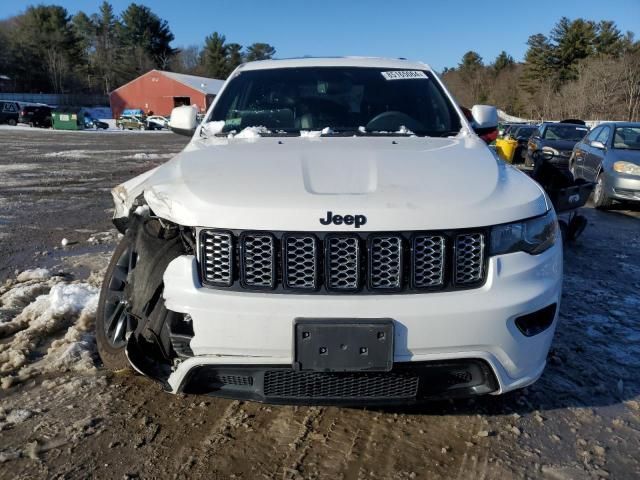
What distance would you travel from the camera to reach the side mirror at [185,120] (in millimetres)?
3822

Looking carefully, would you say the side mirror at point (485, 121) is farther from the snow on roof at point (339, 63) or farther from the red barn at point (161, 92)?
the red barn at point (161, 92)

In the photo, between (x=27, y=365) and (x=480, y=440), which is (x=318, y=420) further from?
(x=27, y=365)

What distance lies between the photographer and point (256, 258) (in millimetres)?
2172

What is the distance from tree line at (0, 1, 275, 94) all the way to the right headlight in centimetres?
8836

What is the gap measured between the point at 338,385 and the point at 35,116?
45.0 m

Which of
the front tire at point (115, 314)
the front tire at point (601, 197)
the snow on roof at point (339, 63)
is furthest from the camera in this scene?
the front tire at point (601, 197)

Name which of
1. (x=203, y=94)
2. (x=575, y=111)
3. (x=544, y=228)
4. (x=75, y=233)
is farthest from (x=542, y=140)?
(x=203, y=94)

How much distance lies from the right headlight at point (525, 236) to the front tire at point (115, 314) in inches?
72.9

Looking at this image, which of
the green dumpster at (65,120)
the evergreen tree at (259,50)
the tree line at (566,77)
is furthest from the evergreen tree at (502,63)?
the green dumpster at (65,120)

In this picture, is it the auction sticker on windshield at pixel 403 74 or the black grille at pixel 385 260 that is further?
the auction sticker on windshield at pixel 403 74

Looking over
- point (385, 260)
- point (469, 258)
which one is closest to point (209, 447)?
point (385, 260)

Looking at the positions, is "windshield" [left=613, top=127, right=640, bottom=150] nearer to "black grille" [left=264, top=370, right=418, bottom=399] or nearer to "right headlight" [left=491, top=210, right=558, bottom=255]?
"right headlight" [left=491, top=210, right=558, bottom=255]

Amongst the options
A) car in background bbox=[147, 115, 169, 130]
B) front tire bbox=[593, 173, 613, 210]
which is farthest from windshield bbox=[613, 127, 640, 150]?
car in background bbox=[147, 115, 169, 130]

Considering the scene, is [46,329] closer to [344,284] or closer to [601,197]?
[344,284]
